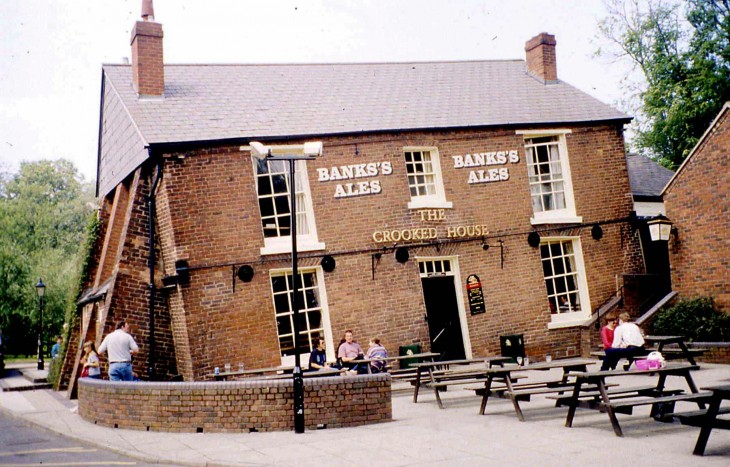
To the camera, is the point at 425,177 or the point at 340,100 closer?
the point at 425,177

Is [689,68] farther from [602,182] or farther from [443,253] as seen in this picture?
[443,253]

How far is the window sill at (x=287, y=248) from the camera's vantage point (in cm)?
1705

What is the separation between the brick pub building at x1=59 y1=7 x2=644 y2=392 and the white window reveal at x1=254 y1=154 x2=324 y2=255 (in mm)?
47

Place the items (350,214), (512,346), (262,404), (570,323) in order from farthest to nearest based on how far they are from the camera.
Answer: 1. (570,323)
2. (512,346)
3. (350,214)
4. (262,404)

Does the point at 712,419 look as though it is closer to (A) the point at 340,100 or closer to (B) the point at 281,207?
(B) the point at 281,207

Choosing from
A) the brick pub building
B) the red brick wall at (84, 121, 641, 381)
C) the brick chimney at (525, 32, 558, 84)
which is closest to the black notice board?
the brick pub building

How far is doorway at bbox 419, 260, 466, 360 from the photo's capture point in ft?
61.0

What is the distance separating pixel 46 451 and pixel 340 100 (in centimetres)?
1192

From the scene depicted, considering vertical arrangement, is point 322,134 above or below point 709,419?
above

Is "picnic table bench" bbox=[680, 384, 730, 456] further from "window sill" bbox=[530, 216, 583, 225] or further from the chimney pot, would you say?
the chimney pot

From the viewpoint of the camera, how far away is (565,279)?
65.5 feet

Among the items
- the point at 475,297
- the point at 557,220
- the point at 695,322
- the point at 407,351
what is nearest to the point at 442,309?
the point at 475,297

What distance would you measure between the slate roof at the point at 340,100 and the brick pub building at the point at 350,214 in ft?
0.23

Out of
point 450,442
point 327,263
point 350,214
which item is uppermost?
point 350,214
